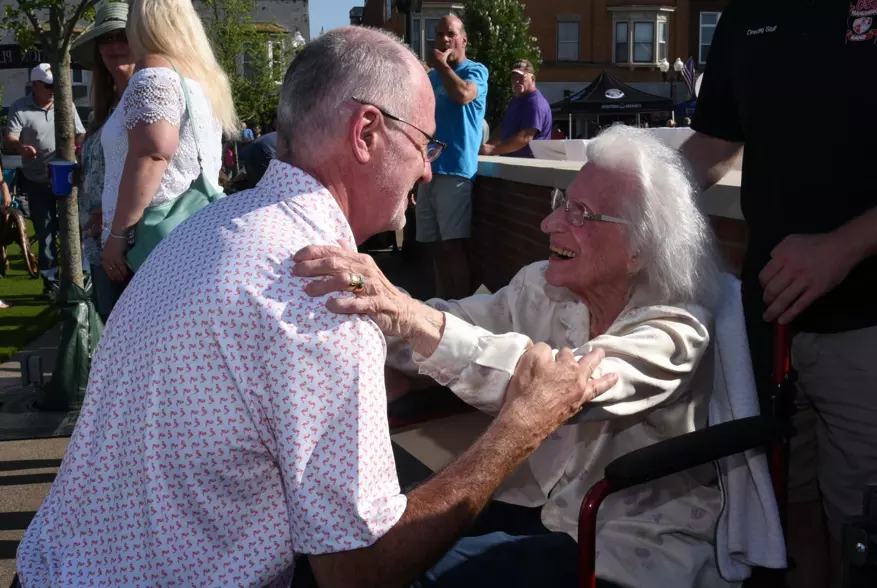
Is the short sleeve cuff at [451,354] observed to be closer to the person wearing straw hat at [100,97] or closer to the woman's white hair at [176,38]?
the woman's white hair at [176,38]

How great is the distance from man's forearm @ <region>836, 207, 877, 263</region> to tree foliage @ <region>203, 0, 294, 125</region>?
30.1 m

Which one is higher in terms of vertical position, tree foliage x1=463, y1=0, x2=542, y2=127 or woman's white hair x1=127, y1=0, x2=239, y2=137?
tree foliage x1=463, y1=0, x2=542, y2=127

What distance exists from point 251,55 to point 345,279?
37.4 metres

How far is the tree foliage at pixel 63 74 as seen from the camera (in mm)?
6652

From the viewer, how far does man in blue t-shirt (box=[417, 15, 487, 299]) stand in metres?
6.56

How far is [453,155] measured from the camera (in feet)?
22.3

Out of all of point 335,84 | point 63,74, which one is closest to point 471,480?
point 335,84

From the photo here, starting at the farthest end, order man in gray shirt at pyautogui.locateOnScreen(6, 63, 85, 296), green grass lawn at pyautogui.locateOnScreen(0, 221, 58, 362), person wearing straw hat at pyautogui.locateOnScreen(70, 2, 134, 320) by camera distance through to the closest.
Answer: man in gray shirt at pyautogui.locateOnScreen(6, 63, 85, 296) → green grass lawn at pyautogui.locateOnScreen(0, 221, 58, 362) → person wearing straw hat at pyautogui.locateOnScreen(70, 2, 134, 320)

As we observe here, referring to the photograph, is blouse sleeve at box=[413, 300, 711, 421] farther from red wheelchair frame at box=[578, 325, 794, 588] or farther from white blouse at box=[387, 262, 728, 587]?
red wheelchair frame at box=[578, 325, 794, 588]

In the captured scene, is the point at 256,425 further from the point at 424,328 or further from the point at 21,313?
the point at 21,313

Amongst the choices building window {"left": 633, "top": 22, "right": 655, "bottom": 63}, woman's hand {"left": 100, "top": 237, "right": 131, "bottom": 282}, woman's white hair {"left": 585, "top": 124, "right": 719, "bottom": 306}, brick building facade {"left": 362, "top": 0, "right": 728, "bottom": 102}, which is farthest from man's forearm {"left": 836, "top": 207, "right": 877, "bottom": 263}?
building window {"left": 633, "top": 22, "right": 655, "bottom": 63}

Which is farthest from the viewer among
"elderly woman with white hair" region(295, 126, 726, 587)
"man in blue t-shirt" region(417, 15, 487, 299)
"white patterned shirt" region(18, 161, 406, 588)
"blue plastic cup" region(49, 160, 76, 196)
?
"man in blue t-shirt" region(417, 15, 487, 299)

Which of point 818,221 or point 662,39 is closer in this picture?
point 818,221

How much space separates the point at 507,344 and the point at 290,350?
2.56ft
